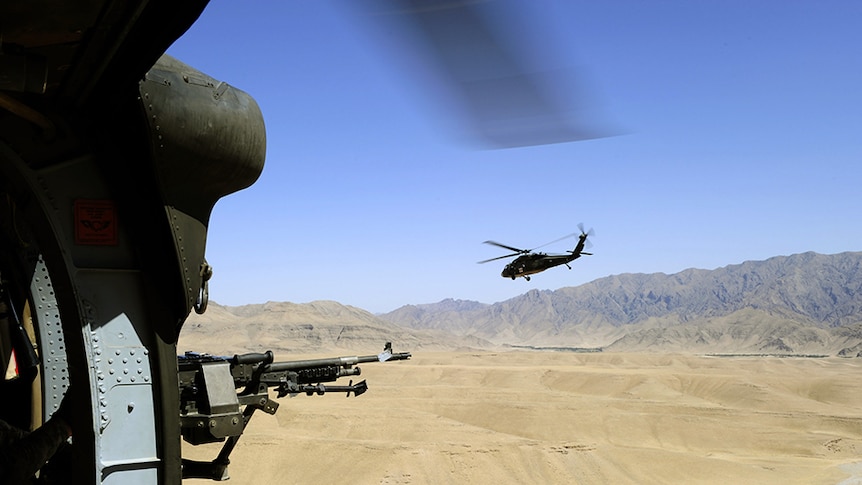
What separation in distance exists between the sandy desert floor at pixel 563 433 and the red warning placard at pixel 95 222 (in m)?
15.8

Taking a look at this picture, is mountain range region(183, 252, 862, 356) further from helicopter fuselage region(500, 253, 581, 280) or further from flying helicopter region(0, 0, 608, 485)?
flying helicopter region(0, 0, 608, 485)

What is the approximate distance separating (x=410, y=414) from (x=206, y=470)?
23.6 meters

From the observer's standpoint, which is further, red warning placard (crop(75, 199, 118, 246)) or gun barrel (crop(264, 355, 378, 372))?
gun barrel (crop(264, 355, 378, 372))

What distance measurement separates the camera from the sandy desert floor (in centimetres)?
2073

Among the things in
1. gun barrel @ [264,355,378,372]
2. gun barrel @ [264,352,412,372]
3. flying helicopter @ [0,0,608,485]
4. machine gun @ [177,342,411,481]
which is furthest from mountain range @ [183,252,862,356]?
flying helicopter @ [0,0,608,485]

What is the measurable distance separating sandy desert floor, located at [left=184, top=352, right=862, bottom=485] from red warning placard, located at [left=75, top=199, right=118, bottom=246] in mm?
15796

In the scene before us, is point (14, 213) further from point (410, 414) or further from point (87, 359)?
point (410, 414)

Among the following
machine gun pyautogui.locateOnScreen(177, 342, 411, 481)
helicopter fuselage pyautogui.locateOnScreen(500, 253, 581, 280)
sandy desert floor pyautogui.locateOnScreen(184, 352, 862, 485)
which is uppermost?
helicopter fuselage pyautogui.locateOnScreen(500, 253, 581, 280)

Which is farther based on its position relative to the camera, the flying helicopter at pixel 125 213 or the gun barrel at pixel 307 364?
the gun barrel at pixel 307 364

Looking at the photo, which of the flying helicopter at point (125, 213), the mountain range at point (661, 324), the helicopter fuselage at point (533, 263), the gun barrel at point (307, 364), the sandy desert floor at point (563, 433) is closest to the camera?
the flying helicopter at point (125, 213)

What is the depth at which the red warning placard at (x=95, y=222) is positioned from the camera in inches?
170

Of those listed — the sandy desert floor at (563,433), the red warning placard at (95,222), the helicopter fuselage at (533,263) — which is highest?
the helicopter fuselage at (533,263)

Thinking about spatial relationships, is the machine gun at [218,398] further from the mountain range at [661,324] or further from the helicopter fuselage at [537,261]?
the mountain range at [661,324]

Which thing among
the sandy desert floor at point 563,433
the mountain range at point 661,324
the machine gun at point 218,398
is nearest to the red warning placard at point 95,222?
the machine gun at point 218,398
